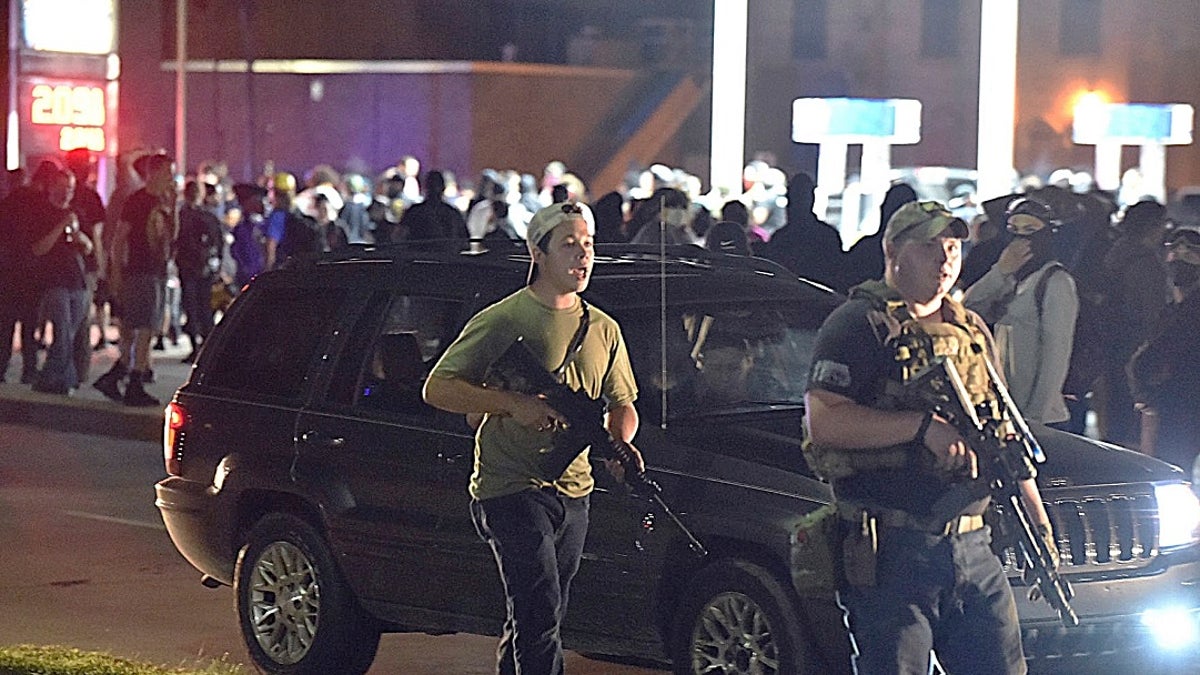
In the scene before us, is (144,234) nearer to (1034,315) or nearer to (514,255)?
(1034,315)

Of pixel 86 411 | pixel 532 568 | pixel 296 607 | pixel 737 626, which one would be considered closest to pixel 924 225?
pixel 532 568

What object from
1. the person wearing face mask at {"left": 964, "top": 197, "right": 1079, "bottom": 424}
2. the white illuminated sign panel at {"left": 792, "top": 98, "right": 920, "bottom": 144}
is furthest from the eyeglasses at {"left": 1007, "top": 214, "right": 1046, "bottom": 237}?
the white illuminated sign panel at {"left": 792, "top": 98, "right": 920, "bottom": 144}

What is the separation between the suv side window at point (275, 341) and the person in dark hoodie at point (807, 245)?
15.5ft

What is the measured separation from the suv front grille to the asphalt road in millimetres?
1924

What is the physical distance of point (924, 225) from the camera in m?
5.45

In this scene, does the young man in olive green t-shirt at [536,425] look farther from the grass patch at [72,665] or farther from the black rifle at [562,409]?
the grass patch at [72,665]

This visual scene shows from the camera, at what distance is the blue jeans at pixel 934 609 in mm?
5363

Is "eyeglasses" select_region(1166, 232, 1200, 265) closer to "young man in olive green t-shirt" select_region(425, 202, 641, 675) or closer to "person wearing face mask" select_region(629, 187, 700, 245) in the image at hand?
"person wearing face mask" select_region(629, 187, 700, 245)

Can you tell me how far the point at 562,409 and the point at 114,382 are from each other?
1095 centimetres

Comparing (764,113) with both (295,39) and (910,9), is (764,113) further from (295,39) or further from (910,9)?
(295,39)

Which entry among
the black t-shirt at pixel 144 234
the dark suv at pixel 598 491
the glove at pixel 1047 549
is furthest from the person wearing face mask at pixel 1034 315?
the black t-shirt at pixel 144 234

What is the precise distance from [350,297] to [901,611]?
10.6 ft

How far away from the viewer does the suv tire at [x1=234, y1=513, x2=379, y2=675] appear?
7871 mm

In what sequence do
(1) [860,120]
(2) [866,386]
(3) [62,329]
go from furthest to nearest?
(1) [860,120] → (3) [62,329] → (2) [866,386]
